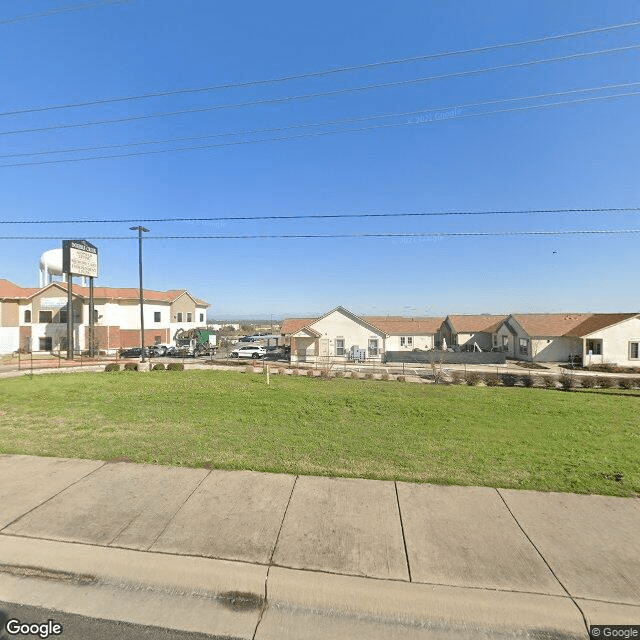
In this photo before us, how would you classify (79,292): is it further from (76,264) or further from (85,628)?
(85,628)

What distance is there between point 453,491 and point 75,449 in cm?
605

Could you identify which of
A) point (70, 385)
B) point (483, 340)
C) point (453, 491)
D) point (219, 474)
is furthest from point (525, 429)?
point (483, 340)

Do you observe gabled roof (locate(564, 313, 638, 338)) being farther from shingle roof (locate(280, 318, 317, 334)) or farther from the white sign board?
the white sign board

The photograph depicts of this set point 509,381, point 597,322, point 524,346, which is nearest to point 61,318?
point 509,381

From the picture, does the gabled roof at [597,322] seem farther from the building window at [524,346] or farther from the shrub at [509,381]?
the shrub at [509,381]

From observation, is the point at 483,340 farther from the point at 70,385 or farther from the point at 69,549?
the point at 69,549

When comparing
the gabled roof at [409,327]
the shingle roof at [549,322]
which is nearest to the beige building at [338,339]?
the gabled roof at [409,327]

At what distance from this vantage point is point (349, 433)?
6.86 metres

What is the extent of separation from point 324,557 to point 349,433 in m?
3.64

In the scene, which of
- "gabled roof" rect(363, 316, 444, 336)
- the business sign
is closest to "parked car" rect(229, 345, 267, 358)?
"gabled roof" rect(363, 316, 444, 336)

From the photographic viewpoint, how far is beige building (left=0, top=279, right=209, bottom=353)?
117 ft

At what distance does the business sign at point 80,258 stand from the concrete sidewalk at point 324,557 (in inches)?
1344

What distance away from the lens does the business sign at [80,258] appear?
104 feet

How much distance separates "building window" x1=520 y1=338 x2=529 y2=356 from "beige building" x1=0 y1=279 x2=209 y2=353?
4231 centimetres
